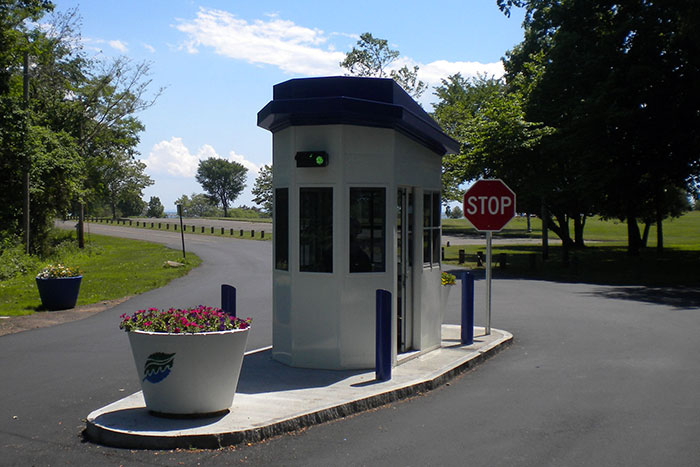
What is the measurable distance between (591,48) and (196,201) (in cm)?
13794

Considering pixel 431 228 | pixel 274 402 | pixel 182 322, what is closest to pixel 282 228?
pixel 431 228

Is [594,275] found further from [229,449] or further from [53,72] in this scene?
[53,72]

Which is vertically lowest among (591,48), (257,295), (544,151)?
(257,295)

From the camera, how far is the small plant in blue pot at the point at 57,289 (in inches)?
623

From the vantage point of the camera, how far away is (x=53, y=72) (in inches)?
1479

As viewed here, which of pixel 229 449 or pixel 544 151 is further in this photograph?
pixel 544 151

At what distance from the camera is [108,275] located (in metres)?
25.0

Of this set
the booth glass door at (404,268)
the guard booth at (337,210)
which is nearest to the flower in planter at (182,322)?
the guard booth at (337,210)

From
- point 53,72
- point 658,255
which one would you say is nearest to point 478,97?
point 658,255

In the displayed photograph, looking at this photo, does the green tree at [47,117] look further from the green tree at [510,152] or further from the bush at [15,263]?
the green tree at [510,152]

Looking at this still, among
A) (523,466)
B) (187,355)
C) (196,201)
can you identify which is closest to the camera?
(523,466)

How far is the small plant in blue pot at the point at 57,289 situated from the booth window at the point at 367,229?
391 inches

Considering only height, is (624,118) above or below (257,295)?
above

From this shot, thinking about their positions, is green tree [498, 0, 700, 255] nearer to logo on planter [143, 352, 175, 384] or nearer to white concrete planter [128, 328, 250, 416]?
white concrete planter [128, 328, 250, 416]
